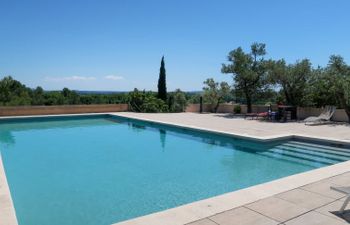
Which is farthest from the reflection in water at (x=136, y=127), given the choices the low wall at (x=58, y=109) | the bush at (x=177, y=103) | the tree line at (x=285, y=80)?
the tree line at (x=285, y=80)

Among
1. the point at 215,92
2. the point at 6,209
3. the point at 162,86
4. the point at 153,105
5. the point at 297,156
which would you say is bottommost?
the point at 297,156

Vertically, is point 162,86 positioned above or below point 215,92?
above

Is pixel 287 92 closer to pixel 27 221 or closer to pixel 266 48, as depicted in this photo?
pixel 266 48

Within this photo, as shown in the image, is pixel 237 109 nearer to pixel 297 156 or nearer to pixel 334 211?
pixel 297 156

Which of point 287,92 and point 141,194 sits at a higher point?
point 287,92

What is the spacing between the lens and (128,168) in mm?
7223

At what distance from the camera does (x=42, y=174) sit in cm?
672

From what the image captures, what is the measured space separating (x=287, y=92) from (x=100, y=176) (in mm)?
11150

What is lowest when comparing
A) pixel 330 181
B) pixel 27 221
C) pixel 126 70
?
pixel 27 221

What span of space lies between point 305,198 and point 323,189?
1.77 ft

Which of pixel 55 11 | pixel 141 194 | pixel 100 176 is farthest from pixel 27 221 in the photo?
pixel 55 11

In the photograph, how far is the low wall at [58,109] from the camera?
16750mm

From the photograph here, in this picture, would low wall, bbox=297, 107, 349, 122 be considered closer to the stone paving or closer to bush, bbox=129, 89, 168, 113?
bush, bbox=129, 89, 168, 113

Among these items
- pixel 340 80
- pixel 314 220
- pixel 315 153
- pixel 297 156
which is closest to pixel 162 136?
pixel 297 156
